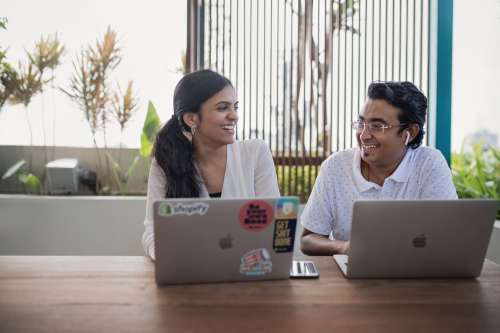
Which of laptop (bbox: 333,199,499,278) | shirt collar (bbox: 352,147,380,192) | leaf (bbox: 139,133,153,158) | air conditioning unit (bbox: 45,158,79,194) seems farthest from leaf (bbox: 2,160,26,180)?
laptop (bbox: 333,199,499,278)

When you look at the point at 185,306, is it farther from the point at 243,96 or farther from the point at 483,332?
the point at 243,96

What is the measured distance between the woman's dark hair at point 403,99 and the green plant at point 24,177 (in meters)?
3.17

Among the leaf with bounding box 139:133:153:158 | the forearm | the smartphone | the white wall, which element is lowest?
the white wall

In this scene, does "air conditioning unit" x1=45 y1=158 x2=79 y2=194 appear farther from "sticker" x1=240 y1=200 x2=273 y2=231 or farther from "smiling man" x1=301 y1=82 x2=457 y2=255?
"sticker" x1=240 y1=200 x2=273 y2=231

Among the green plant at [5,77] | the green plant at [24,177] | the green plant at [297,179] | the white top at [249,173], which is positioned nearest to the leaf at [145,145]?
the green plant at [24,177]

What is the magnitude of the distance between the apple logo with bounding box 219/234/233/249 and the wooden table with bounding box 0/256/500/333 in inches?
4.8

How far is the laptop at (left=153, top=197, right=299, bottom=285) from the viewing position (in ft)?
4.05

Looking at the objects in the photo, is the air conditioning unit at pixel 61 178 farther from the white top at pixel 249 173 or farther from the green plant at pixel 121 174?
the white top at pixel 249 173

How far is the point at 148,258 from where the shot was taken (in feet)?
5.57

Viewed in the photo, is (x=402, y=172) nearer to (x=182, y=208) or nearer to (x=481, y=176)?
(x=182, y=208)

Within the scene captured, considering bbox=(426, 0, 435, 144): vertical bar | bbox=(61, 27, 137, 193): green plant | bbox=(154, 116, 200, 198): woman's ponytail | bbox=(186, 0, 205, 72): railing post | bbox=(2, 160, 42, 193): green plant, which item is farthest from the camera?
bbox=(61, 27, 137, 193): green plant

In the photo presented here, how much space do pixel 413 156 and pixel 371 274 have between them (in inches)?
37.3

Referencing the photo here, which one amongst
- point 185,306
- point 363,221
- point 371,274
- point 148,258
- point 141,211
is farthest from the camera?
point 141,211

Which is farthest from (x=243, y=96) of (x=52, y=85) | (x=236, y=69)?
(x=52, y=85)
